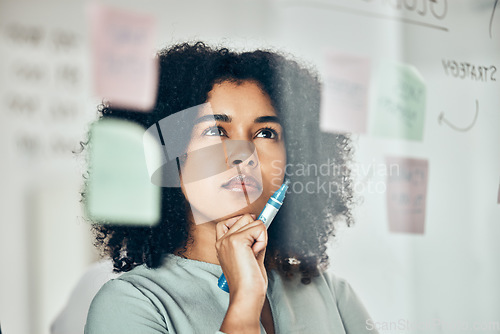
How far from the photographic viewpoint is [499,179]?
93 cm

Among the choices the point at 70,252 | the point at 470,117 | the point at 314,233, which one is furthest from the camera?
the point at 470,117

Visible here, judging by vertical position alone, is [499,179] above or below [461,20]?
below

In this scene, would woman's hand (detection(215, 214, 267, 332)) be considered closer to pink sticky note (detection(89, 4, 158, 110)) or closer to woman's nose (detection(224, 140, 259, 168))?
woman's nose (detection(224, 140, 259, 168))

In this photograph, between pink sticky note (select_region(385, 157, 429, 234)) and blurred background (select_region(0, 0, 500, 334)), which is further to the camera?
pink sticky note (select_region(385, 157, 429, 234))

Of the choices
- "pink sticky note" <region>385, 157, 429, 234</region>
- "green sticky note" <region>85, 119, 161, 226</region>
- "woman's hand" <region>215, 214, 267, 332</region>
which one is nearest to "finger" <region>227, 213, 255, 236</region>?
"woman's hand" <region>215, 214, 267, 332</region>

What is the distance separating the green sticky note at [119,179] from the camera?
639 mm

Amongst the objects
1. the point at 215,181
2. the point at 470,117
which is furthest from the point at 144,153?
the point at 470,117

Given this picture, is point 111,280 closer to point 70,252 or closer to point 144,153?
point 70,252

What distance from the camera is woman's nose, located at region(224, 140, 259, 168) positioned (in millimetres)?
692

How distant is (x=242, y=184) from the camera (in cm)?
70

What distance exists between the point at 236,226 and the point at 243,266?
0.06 m

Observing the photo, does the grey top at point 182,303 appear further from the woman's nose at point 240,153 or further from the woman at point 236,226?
the woman's nose at point 240,153

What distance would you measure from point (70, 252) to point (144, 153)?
6.1 inches

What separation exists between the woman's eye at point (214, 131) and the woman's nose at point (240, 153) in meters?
0.01
